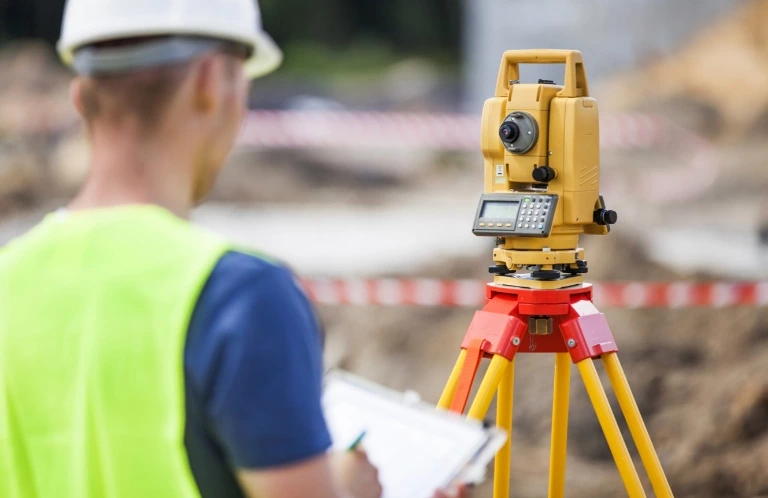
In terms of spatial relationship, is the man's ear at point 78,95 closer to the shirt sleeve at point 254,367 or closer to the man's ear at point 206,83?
the man's ear at point 206,83

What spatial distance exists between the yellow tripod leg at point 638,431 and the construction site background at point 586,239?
1.66 metres

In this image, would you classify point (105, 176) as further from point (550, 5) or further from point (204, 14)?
point (550, 5)

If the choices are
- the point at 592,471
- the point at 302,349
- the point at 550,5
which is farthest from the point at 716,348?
the point at 550,5

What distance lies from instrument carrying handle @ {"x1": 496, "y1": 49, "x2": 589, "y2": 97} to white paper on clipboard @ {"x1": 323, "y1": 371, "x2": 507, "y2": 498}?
4.51ft

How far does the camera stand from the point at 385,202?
42.2 ft

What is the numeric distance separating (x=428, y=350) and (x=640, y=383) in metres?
1.30

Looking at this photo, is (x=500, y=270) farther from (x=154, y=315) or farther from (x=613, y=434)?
(x=154, y=315)

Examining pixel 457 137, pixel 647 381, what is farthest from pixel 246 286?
pixel 457 137

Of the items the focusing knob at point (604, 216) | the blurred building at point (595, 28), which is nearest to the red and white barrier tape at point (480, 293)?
the focusing knob at point (604, 216)

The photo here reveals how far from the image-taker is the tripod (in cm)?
282

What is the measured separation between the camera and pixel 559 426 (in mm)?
3150

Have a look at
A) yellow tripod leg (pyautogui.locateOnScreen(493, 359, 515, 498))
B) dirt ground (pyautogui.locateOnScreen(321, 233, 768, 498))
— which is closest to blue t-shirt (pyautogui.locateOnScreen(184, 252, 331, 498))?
yellow tripod leg (pyautogui.locateOnScreen(493, 359, 515, 498))

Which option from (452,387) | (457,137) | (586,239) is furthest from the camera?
(457,137)

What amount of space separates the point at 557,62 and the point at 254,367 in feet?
6.15
